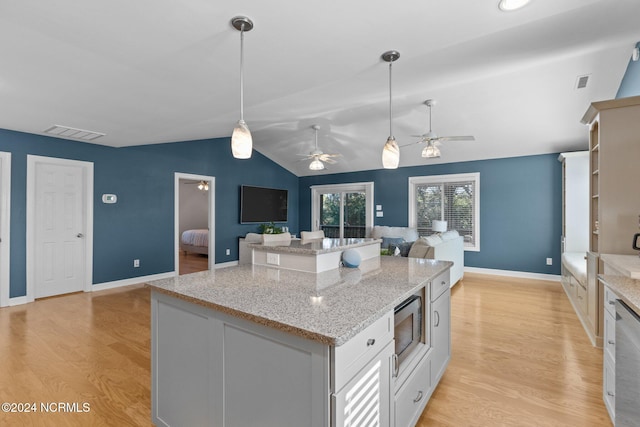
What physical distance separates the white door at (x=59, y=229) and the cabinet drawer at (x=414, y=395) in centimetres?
497

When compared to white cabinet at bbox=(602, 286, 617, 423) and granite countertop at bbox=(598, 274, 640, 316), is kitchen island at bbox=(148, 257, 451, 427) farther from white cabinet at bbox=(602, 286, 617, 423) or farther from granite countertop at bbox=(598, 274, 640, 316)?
white cabinet at bbox=(602, 286, 617, 423)

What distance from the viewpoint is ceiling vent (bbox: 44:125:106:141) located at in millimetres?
3648

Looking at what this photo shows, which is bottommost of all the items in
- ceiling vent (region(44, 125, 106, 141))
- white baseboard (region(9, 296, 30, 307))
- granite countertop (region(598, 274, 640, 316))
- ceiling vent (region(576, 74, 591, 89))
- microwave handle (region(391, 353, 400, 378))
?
white baseboard (region(9, 296, 30, 307))

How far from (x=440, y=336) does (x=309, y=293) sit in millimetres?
1189

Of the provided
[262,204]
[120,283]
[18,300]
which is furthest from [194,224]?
[18,300]

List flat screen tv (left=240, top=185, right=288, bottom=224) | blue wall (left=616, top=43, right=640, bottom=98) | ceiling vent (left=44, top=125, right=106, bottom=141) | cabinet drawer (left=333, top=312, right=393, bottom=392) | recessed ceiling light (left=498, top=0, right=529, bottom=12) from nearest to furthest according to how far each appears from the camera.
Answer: cabinet drawer (left=333, top=312, right=393, bottom=392) → recessed ceiling light (left=498, top=0, right=529, bottom=12) → blue wall (left=616, top=43, right=640, bottom=98) → ceiling vent (left=44, top=125, right=106, bottom=141) → flat screen tv (left=240, top=185, right=288, bottom=224)

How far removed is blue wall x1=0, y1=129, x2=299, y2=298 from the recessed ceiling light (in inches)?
208

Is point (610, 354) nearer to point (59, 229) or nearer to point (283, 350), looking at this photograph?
point (283, 350)

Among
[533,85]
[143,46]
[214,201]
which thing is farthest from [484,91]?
[214,201]

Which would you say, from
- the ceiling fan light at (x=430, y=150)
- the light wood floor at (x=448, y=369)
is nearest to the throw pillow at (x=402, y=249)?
the light wood floor at (x=448, y=369)

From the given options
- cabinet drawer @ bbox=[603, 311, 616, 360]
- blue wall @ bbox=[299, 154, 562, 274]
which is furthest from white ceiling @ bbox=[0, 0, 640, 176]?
cabinet drawer @ bbox=[603, 311, 616, 360]

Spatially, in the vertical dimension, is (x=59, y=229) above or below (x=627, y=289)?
above

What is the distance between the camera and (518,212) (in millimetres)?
5711

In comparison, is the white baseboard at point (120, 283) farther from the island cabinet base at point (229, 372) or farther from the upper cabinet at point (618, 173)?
the upper cabinet at point (618, 173)
